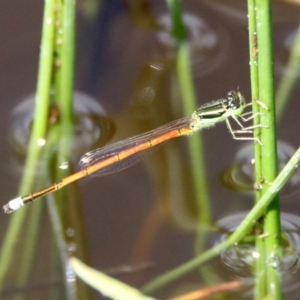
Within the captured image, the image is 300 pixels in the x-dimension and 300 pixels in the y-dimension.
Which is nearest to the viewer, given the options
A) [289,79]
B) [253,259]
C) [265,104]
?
[265,104]

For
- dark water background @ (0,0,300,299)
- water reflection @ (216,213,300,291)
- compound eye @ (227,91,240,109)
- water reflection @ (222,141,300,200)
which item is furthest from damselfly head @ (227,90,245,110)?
water reflection @ (216,213,300,291)

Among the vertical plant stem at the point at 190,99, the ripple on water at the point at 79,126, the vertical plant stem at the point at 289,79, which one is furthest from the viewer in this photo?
the vertical plant stem at the point at 289,79

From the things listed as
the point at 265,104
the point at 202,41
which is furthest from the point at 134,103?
the point at 265,104

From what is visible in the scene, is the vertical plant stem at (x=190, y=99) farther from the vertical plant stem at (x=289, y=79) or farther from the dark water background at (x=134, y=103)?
the vertical plant stem at (x=289, y=79)

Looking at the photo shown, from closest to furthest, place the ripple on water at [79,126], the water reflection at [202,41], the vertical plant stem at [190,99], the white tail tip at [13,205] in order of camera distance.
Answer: the white tail tip at [13,205] → the vertical plant stem at [190,99] → the ripple on water at [79,126] → the water reflection at [202,41]

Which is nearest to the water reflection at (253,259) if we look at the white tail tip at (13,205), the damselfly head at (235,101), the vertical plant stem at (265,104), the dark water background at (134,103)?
the dark water background at (134,103)

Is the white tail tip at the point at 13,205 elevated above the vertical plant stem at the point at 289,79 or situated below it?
below

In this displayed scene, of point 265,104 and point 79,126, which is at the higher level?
point 79,126

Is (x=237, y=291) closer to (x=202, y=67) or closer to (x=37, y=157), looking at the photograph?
(x=37, y=157)

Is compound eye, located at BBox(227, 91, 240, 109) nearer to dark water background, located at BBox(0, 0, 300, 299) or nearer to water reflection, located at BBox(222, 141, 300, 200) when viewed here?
water reflection, located at BBox(222, 141, 300, 200)

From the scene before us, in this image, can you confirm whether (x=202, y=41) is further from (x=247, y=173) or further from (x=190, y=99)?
(x=247, y=173)

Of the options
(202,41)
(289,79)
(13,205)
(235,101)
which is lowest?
(13,205)

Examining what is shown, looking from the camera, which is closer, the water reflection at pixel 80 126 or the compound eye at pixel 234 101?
the compound eye at pixel 234 101
